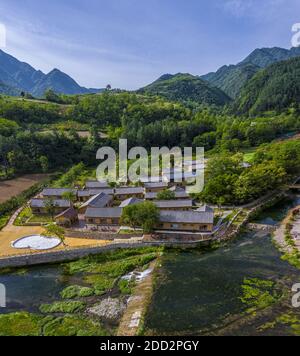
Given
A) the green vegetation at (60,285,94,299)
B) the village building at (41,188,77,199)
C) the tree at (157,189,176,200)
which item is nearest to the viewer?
the green vegetation at (60,285,94,299)

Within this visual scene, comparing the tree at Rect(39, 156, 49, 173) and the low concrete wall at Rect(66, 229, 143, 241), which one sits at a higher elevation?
the tree at Rect(39, 156, 49, 173)

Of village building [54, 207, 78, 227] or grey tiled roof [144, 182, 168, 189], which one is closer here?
village building [54, 207, 78, 227]

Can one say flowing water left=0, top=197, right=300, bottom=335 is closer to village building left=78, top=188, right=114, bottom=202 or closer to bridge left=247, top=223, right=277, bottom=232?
bridge left=247, top=223, right=277, bottom=232

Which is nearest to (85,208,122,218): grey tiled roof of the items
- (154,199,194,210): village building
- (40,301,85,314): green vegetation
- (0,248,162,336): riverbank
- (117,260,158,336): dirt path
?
(154,199,194,210): village building

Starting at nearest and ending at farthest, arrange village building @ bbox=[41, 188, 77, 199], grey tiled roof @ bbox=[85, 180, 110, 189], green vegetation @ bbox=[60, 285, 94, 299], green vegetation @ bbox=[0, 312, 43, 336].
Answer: green vegetation @ bbox=[0, 312, 43, 336]
green vegetation @ bbox=[60, 285, 94, 299]
village building @ bbox=[41, 188, 77, 199]
grey tiled roof @ bbox=[85, 180, 110, 189]

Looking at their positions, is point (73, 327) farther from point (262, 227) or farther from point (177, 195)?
point (177, 195)

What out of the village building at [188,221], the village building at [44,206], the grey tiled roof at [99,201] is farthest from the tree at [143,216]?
the village building at [44,206]
